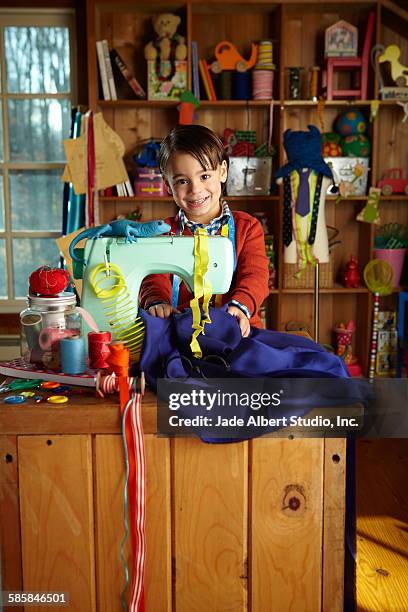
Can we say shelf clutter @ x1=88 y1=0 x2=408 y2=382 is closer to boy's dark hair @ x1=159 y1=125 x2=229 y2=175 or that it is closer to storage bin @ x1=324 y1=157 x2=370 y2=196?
storage bin @ x1=324 y1=157 x2=370 y2=196

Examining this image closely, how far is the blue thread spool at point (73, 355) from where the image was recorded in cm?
123

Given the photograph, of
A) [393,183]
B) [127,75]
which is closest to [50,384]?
[127,75]

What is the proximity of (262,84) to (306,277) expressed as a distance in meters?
1.14

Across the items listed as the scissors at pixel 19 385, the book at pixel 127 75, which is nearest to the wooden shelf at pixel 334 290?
the book at pixel 127 75

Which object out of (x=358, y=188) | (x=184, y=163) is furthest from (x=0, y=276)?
(x=184, y=163)

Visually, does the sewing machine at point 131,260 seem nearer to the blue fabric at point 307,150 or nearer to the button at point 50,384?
the button at point 50,384

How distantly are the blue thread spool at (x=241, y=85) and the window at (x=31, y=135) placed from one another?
3.23 ft

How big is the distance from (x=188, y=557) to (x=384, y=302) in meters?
3.25

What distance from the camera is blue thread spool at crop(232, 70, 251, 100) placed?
3.75 m

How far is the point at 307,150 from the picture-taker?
11.1ft

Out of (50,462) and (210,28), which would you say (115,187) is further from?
(50,462)

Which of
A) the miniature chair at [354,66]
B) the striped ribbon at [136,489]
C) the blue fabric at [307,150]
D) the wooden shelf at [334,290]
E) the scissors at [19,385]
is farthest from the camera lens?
the wooden shelf at [334,290]

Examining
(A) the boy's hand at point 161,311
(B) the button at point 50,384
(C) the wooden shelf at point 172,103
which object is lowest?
(B) the button at point 50,384

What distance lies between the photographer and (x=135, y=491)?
3.76ft
